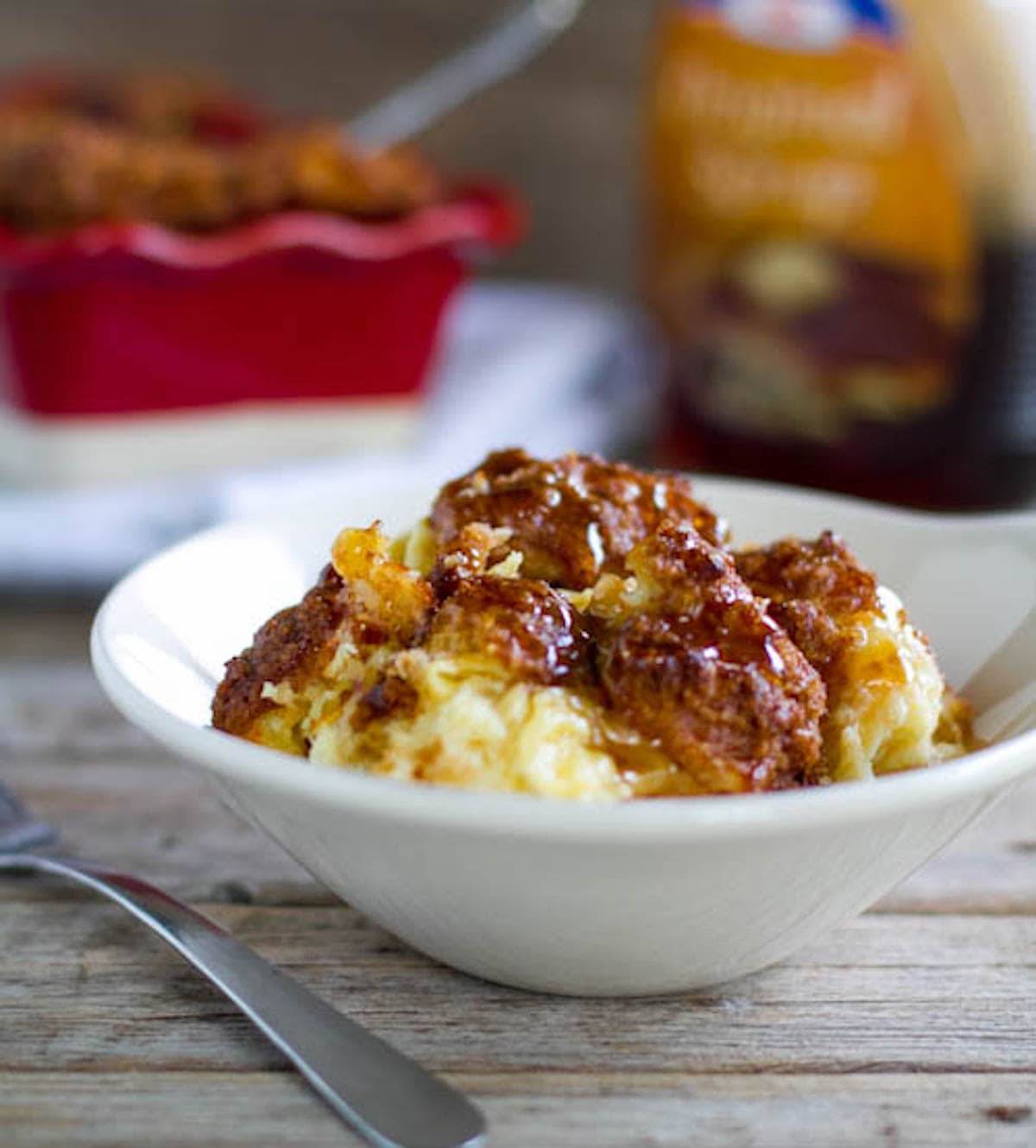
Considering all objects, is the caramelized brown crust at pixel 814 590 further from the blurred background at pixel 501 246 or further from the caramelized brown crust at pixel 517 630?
the blurred background at pixel 501 246

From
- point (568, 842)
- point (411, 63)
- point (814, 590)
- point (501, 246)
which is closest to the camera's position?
point (568, 842)

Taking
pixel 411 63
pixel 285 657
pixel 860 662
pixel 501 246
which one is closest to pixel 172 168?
pixel 501 246

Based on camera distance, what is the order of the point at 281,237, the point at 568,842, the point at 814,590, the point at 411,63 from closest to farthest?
the point at 568,842 → the point at 814,590 → the point at 281,237 → the point at 411,63

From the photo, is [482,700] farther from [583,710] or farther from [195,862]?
[195,862]

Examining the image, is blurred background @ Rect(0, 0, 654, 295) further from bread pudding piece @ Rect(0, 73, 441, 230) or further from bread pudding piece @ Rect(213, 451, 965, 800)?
bread pudding piece @ Rect(213, 451, 965, 800)

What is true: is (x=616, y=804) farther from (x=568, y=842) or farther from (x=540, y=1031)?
(x=540, y=1031)

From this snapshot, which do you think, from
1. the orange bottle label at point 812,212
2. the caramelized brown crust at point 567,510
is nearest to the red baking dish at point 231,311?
the orange bottle label at point 812,212

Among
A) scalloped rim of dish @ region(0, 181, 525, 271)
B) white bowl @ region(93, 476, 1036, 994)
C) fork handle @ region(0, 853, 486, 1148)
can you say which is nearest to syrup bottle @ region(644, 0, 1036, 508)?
scalloped rim of dish @ region(0, 181, 525, 271)
